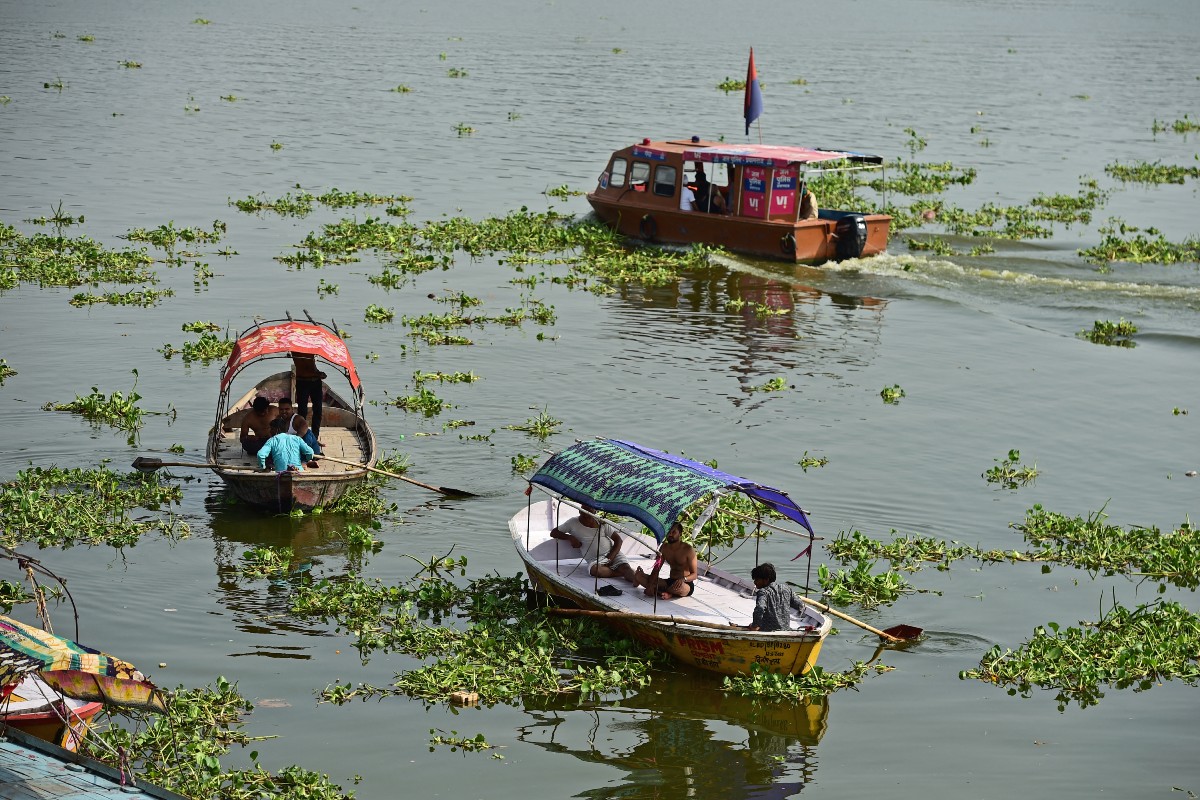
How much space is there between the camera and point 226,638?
13.2 m

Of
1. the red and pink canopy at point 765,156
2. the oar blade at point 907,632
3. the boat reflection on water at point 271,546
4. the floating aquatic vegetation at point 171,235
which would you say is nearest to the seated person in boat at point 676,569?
the oar blade at point 907,632

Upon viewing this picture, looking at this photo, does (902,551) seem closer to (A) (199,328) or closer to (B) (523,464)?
(B) (523,464)

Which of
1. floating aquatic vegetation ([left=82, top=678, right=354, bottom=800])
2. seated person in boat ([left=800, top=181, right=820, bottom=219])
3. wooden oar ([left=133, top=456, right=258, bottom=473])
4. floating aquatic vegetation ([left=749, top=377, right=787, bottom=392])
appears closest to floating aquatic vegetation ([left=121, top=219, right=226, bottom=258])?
seated person in boat ([left=800, top=181, right=820, bottom=219])

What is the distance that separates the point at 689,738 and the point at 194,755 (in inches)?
155

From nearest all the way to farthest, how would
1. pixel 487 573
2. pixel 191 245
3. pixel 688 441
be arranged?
pixel 487 573 → pixel 688 441 → pixel 191 245

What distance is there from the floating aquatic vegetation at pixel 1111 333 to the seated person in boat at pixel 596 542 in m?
13.4

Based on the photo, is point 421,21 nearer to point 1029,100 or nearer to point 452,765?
point 1029,100

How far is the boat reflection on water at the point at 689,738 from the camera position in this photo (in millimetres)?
11242

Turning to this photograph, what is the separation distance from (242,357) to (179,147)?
25.8m

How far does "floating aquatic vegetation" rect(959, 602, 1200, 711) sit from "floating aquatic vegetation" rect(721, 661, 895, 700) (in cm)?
127

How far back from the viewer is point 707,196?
1171 inches

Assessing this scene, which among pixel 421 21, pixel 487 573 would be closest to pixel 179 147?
pixel 487 573

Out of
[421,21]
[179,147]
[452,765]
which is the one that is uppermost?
[421,21]

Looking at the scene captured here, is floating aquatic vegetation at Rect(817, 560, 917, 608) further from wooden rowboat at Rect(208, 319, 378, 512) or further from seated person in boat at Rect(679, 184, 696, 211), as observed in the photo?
seated person in boat at Rect(679, 184, 696, 211)
